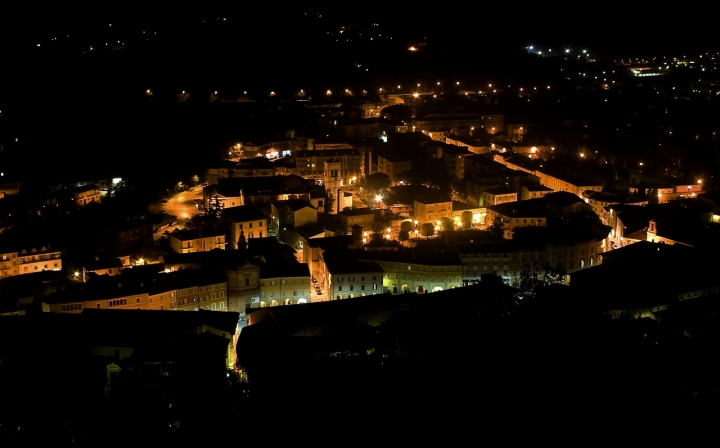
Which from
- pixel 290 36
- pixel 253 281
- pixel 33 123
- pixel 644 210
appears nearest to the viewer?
pixel 253 281

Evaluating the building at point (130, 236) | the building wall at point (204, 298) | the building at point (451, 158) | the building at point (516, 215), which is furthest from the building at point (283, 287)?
the building at point (451, 158)

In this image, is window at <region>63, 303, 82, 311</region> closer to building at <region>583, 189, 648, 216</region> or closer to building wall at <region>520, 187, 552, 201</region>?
building wall at <region>520, 187, 552, 201</region>

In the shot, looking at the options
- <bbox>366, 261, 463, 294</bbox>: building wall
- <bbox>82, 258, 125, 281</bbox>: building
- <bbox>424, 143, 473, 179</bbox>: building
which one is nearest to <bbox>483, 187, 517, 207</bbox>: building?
<bbox>424, 143, 473, 179</bbox>: building

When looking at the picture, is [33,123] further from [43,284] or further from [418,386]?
[418,386]

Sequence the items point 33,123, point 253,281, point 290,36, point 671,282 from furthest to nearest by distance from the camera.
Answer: point 290,36
point 33,123
point 671,282
point 253,281

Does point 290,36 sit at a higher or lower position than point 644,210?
higher

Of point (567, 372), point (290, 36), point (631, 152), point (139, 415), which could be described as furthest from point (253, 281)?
point (290, 36)

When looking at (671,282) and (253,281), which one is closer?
(253,281)
